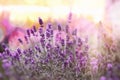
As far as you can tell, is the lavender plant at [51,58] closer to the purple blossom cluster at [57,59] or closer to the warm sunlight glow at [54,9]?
the purple blossom cluster at [57,59]

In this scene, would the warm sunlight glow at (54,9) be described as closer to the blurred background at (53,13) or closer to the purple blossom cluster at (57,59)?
the blurred background at (53,13)

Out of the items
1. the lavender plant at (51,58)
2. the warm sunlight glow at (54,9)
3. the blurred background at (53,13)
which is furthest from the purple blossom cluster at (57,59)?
the warm sunlight glow at (54,9)

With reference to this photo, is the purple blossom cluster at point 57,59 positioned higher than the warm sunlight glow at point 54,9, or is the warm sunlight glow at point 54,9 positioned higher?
the warm sunlight glow at point 54,9

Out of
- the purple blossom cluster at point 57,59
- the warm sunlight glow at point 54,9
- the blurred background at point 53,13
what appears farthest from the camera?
the warm sunlight glow at point 54,9

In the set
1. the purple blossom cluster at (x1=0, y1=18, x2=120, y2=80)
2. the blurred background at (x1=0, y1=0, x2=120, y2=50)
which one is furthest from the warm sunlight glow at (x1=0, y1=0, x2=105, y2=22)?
A: the purple blossom cluster at (x1=0, y1=18, x2=120, y2=80)

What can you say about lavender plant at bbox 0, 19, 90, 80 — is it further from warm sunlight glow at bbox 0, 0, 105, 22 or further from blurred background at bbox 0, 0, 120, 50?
warm sunlight glow at bbox 0, 0, 105, 22

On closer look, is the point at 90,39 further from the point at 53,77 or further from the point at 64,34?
the point at 53,77

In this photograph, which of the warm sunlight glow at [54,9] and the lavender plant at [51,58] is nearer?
the lavender plant at [51,58]

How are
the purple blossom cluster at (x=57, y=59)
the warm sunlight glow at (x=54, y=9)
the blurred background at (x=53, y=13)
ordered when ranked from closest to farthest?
the purple blossom cluster at (x=57, y=59)
the blurred background at (x=53, y=13)
the warm sunlight glow at (x=54, y=9)
